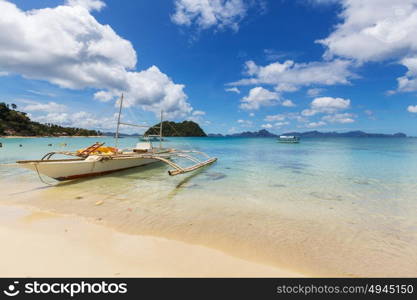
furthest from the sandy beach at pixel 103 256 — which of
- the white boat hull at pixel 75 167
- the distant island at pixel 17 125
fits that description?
the distant island at pixel 17 125

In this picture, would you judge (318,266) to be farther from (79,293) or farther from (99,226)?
(99,226)

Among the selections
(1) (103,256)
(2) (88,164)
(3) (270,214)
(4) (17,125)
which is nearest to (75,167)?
(2) (88,164)

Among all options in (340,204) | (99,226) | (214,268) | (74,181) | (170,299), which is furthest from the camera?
(74,181)

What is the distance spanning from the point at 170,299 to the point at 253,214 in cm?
368

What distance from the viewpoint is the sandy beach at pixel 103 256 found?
9.30 feet

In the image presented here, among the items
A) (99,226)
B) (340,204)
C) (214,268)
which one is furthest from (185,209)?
(340,204)

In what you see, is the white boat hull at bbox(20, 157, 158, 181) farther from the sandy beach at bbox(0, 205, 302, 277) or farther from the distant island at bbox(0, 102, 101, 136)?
the distant island at bbox(0, 102, 101, 136)

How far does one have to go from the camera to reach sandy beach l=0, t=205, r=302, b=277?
2836mm

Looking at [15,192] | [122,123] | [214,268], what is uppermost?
[122,123]

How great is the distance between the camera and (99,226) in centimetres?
455

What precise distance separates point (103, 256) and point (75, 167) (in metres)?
7.53

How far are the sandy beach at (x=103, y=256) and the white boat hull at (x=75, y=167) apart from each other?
4.43 m

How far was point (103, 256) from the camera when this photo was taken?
3246 mm

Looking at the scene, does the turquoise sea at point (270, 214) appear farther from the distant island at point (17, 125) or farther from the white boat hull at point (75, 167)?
the distant island at point (17, 125)
